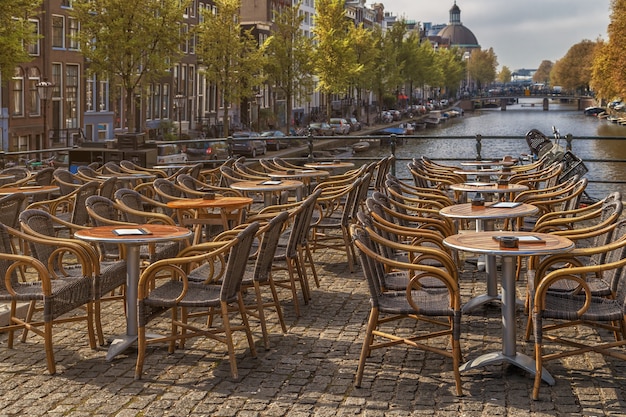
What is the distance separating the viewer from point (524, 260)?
9492mm

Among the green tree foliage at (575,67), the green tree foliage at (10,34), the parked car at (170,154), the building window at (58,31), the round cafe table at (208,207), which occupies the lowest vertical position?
the parked car at (170,154)

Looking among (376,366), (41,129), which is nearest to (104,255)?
(376,366)

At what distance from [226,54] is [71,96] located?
791 cm

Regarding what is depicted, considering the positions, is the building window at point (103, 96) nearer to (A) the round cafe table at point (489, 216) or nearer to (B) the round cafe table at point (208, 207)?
(B) the round cafe table at point (208, 207)

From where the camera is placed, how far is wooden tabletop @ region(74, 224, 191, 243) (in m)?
6.28

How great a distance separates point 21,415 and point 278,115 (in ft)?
212

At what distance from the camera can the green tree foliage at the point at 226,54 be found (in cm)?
4653

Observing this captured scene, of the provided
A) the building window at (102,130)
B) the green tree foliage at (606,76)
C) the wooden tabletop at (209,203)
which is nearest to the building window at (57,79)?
the building window at (102,130)

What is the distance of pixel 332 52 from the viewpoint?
54.6m

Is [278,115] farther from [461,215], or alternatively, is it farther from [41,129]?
[461,215]

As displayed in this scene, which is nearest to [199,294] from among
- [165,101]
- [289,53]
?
[165,101]

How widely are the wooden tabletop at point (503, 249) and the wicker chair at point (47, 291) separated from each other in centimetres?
235

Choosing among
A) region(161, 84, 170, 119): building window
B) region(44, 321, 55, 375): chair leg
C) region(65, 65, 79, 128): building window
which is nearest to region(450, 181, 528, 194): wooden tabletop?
region(44, 321, 55, 375): chair leg

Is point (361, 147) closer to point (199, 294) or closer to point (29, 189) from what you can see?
point (29, 189)
